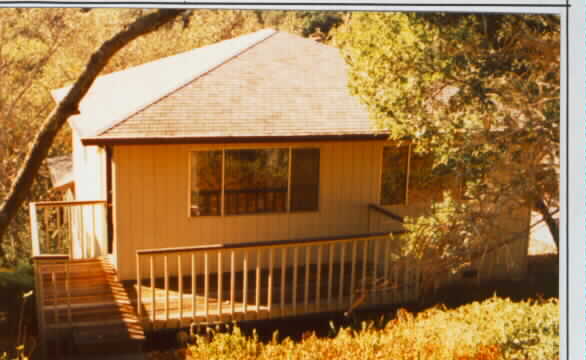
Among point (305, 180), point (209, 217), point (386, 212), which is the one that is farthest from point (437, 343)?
point (209, 217)

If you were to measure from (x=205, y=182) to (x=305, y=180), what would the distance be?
4.27 ft

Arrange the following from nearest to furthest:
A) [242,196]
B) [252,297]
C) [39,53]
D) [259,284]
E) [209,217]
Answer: [259,284] → [252,297] → [209,217] → [242,196] → [39,53]

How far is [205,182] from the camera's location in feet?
24.8

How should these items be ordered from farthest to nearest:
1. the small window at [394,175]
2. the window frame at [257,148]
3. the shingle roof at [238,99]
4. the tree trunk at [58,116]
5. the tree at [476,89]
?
the small window at [394,175] → the window frame at [257,148] → the shingle roof at [238,99] → the tree at [476,89] → the tree trunk at [58,116]

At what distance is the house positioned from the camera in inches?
270

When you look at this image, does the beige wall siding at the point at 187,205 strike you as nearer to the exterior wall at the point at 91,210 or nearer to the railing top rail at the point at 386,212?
the railing top rail at the point at 386,212

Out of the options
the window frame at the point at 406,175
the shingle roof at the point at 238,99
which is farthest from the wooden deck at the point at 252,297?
the shingle roof at the point at 238,99

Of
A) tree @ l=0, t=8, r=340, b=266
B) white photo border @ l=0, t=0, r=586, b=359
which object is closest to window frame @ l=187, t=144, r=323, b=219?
white photo border @ l=0, t=0, r=586, b=359

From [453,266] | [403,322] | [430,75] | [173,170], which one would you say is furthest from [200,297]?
[430,75]

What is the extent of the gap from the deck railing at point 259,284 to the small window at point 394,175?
0.79 meters

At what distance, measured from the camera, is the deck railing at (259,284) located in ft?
21.0

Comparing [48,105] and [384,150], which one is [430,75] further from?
[48,105]

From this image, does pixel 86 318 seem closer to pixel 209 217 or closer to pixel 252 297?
pixel 252 297

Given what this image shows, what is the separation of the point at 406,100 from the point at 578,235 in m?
2.21
